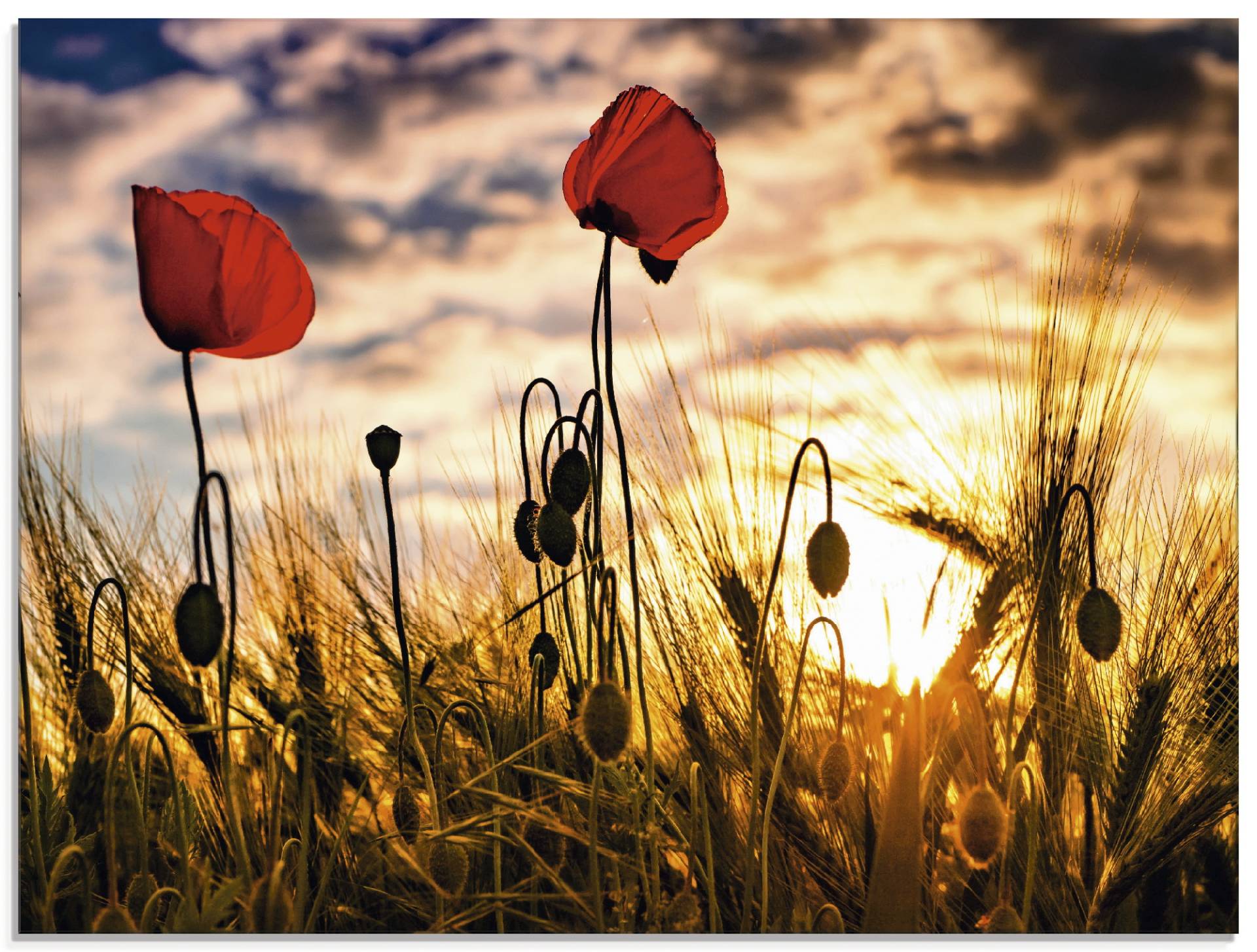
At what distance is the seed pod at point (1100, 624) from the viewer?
1119 mm

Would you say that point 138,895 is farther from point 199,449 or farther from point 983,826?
point 983,826

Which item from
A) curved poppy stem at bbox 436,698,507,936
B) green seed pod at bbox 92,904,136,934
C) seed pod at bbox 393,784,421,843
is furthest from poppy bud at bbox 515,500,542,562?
green seed pod at bbox 92,904,136,934

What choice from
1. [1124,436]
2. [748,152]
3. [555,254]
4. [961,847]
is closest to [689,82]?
[748,152]

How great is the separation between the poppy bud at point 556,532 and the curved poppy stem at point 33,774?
1.91 feet

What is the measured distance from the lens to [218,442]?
1232mm

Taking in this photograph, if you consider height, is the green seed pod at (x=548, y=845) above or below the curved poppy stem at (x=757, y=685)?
below

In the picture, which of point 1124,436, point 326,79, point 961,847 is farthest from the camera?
point 326,79

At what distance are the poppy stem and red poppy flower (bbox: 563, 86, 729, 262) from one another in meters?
0.04

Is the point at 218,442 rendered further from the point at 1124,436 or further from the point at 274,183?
the point at 1124,436

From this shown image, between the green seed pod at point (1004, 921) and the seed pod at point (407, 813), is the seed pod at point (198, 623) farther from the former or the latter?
the green seed pod at point (1004, 921)

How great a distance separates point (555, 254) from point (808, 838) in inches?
25.4

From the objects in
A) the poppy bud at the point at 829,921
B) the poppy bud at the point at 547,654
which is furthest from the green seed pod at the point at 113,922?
the poppy bud at the point at 829,921

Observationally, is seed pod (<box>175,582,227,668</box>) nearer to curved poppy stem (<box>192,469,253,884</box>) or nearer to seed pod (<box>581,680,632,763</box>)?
curved poppy stem (<box>192,469,253,884</box>)

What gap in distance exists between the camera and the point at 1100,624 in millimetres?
1118
